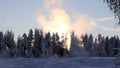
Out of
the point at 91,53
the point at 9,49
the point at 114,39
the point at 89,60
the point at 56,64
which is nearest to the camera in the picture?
the point at 56,64

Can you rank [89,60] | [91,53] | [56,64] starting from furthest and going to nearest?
[91,53] < [89,60] < [56,64]

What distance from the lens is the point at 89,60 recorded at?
138 feet

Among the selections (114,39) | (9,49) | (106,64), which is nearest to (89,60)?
(106,64)

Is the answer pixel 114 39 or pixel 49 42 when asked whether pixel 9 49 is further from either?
pixel 114 39

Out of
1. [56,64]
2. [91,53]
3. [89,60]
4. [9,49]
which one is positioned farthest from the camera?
[91,53]

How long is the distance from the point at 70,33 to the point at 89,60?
444ft

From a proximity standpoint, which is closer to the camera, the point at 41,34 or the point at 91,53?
the point at 41,34

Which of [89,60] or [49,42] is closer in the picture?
[89,60]

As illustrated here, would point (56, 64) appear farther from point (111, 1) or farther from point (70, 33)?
point (70, 33)

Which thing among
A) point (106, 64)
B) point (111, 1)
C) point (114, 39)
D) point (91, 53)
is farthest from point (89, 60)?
point (91, 53)

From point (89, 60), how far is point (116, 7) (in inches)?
1077

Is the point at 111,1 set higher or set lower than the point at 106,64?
higher

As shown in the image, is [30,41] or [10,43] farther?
[10,43]

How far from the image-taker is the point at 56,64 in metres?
38.0
